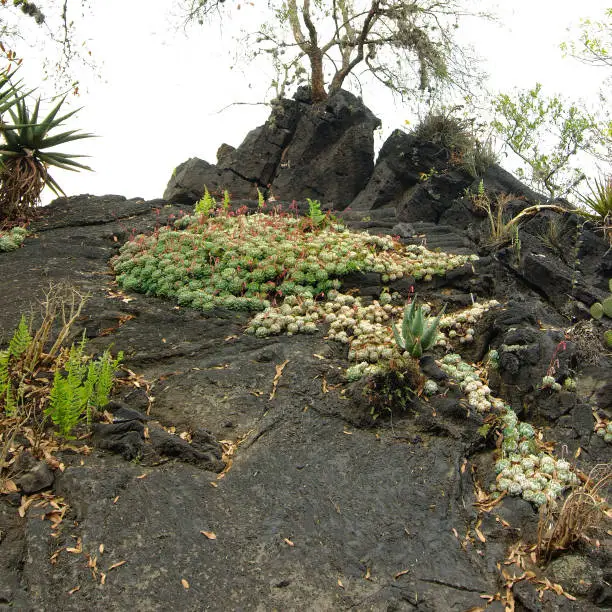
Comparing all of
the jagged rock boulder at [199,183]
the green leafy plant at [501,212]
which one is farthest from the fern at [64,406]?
the jagged rock boulder at [199,183]

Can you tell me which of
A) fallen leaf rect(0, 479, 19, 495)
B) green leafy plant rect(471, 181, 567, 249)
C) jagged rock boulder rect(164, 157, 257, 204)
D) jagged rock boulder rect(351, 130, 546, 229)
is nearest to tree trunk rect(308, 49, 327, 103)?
jagged rock boulder rect(351, 130, 546, 229)

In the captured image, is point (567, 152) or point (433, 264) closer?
point (433, 264)

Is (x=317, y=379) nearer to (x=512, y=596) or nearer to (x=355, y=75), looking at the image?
(x=512, y=596)

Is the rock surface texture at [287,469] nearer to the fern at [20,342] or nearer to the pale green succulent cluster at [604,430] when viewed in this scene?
the pale green succulent cluster at [604,430]

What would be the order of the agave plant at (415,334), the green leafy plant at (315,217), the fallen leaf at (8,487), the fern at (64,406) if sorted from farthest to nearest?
1. the green leafy plant at (315,217)
2. the agave plant at (415,334)
3. the fern at (64,406)
4. the fallen leaf at (8,487)

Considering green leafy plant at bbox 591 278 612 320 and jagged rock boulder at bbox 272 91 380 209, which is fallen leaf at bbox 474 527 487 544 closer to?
green leafy plant at bbox 591 278 612 320

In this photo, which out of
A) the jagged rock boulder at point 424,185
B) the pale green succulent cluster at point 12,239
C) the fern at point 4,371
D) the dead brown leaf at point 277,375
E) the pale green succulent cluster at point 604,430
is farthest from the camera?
the jagged rock boulder at point 424,185

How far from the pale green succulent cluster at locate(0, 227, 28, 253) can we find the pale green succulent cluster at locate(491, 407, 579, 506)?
7.97 metres

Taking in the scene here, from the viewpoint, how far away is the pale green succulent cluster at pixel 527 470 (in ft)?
18.5

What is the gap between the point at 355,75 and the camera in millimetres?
17109

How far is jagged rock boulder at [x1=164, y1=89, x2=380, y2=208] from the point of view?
50.0 feet

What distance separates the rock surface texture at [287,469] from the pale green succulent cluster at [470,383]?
0.24 metres

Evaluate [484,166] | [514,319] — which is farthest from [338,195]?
[514,319]

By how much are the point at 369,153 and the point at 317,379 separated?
31.2ft
